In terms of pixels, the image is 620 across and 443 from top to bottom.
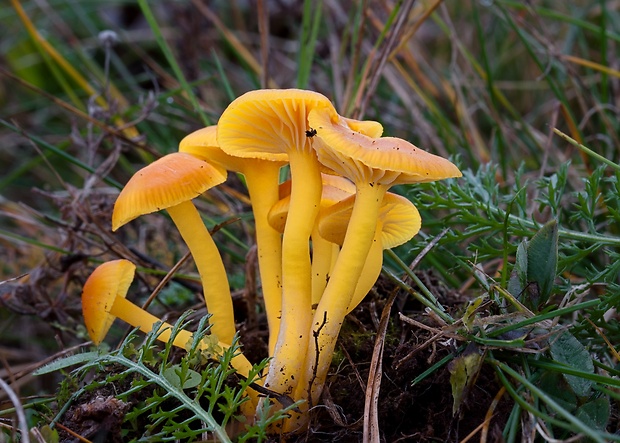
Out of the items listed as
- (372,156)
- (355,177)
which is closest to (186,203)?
(355,177)

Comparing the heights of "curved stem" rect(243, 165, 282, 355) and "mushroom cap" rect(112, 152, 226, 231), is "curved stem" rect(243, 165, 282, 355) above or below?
below

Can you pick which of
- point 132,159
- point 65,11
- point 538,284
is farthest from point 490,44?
point 65,11

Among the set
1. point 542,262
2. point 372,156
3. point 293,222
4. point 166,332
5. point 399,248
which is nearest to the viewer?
point 372,156

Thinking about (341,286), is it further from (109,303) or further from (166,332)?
(109,303)

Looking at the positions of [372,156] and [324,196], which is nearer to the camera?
[372,156]

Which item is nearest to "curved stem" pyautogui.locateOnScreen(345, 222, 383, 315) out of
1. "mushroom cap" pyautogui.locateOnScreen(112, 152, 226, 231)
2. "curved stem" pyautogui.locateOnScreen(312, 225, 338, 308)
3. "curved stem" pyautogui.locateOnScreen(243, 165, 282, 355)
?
"curved stem" pyautogui.locateOnScreen(312, 225, 338, 308)

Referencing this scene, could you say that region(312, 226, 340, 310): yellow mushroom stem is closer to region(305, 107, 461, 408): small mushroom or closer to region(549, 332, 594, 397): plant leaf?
region(305, 107, 461, 408): small mushroom
